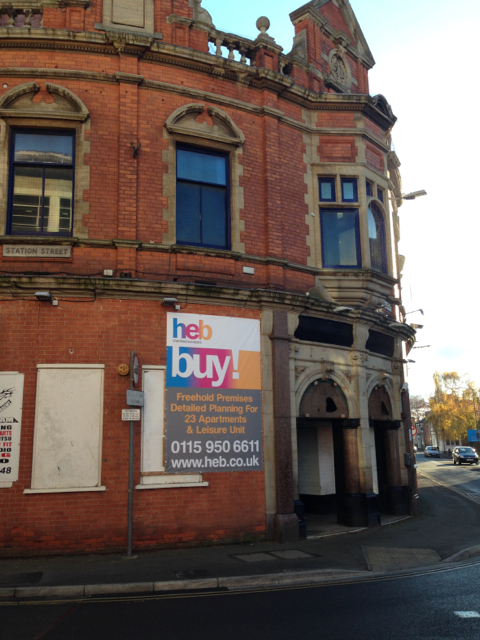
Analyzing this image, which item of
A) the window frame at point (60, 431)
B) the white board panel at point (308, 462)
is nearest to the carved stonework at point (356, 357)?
the white board panel at point (308, 462)

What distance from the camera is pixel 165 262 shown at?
11.8 metres

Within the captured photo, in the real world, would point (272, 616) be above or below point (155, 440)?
below

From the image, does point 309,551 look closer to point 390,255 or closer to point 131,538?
point 131,538

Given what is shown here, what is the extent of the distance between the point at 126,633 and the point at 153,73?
11.1 meters

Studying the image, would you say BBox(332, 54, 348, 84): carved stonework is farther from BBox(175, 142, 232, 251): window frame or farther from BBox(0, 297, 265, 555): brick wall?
BBox(0, 297, 265, 555): brick wall

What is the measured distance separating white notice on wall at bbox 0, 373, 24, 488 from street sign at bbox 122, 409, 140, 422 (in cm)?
199

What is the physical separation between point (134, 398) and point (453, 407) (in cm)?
8499

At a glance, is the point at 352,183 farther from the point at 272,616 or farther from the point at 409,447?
the point at 272,616

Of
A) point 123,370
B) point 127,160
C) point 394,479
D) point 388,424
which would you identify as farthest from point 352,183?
point 394,479

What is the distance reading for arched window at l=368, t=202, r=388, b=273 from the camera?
49.9 feet

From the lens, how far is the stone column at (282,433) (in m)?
11.5

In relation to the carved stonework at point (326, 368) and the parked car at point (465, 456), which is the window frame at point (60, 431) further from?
the parked car at point (465, 456)

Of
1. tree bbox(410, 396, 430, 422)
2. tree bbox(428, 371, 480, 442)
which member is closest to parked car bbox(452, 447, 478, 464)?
tree bbox(428, 371, 480, 442)

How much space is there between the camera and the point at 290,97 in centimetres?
1439
